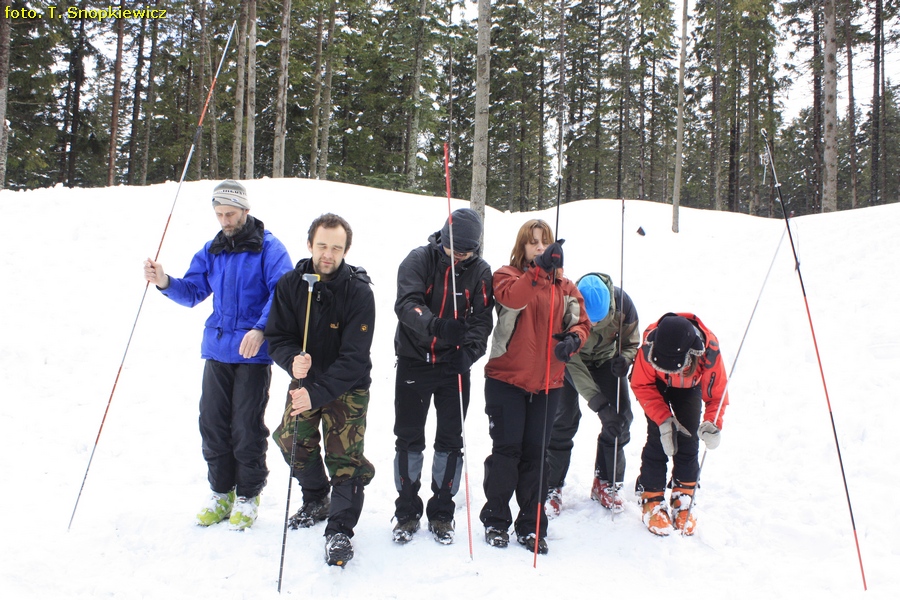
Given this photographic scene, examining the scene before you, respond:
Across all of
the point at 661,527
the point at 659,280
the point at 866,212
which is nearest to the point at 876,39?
the point at 866,212

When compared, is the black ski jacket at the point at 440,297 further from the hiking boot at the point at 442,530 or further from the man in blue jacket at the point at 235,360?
the hiking boot at the point at 442,530

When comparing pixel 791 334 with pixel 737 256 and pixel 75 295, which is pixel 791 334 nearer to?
pixel 737 256

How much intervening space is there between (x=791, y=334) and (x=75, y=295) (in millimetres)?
9159

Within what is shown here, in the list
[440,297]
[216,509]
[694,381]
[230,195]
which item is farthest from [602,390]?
[230,195]

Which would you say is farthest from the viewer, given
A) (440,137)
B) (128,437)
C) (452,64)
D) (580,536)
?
(452,64)

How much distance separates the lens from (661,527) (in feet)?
12.4

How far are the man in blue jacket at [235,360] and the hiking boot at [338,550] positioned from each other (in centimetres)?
65

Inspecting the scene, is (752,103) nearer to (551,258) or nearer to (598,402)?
(598,402)

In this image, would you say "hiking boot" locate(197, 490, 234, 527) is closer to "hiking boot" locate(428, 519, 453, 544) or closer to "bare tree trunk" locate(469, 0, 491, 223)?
"hiking boot" locate(428, 519, 453, 544)

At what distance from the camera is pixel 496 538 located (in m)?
3.49

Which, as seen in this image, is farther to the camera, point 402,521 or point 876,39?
point 876,39

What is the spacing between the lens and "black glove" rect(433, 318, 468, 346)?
3.24 metres

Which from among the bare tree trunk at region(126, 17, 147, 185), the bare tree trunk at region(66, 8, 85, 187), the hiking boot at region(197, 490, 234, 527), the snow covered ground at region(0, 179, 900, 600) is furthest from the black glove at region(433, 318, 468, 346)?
the bare tree trunk at region(66, 8, 85, 187)

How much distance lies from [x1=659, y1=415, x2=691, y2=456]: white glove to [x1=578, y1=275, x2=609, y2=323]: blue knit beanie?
2.88ft
